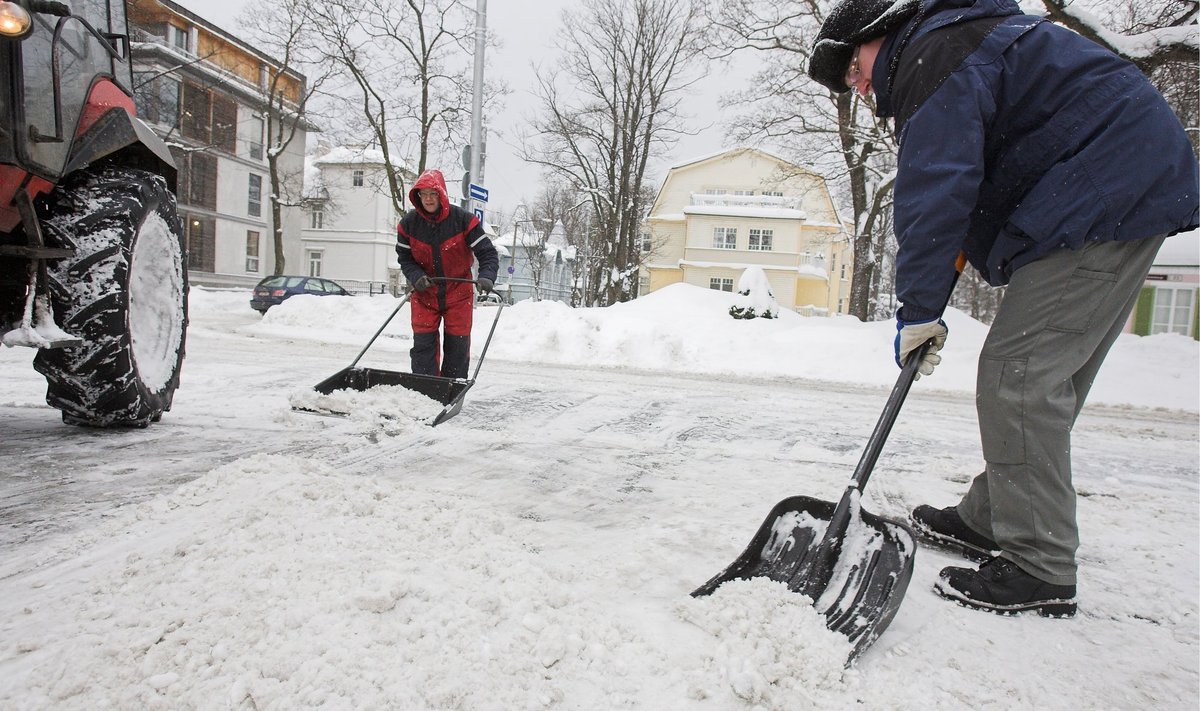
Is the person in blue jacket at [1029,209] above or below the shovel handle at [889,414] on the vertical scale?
above

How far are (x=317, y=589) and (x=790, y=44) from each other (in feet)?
73.3

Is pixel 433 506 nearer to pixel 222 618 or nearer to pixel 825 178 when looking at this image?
pixel 222 618

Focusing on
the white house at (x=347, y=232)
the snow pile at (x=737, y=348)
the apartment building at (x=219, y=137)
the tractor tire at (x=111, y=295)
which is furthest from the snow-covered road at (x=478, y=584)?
the white house at (x=347, y=232)

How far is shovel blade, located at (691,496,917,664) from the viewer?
176 cm

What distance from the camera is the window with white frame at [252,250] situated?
37562 millimetres

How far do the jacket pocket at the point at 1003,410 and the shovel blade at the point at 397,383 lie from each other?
2.74m

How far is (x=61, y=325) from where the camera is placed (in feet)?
9.77

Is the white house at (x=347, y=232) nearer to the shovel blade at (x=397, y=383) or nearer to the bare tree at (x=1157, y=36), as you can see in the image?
the bare tree at (x=1157, y=36)

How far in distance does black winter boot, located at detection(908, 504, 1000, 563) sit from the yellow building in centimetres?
3753

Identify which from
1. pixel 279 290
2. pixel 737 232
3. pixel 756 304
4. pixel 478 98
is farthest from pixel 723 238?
→ pixel 478 98

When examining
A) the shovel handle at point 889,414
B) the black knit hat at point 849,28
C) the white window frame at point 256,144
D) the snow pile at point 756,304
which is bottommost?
the shovel handle at point 889,414

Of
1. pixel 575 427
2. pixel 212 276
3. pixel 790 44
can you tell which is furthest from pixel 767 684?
pixel 212 276

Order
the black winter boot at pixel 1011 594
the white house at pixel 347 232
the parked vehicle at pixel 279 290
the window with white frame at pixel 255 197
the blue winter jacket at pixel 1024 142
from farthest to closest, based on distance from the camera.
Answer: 1. the white house at pixel 347 232
2. the window with white frame at pixel 255 197
3. the parked vehicle at pixel 279 290
4. the black winter boot at pixel 1011 594
5. the blue winter jacket at pixel 1024 142

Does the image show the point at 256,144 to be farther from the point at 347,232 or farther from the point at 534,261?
the point at 534,261
